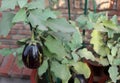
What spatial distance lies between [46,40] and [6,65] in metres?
1.18

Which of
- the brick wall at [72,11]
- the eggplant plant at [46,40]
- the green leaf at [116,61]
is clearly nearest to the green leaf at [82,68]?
the eggplant plant at [46,40]

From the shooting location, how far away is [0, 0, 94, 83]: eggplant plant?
1.43m

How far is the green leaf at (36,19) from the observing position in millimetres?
1390

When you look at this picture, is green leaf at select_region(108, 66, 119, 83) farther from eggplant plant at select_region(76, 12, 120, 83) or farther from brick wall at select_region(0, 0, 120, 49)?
brick wall at select_region(0, 0, 120, 49)

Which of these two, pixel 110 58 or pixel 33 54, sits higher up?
pixel 33 54

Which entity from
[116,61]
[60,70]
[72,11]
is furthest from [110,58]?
[72,11]

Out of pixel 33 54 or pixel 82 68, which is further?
pixel 82 68

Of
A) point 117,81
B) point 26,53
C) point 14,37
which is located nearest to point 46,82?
point 117,81

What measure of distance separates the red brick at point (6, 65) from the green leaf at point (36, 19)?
126 centimetres

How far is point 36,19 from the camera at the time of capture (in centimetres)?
141

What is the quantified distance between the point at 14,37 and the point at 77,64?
1.38 m

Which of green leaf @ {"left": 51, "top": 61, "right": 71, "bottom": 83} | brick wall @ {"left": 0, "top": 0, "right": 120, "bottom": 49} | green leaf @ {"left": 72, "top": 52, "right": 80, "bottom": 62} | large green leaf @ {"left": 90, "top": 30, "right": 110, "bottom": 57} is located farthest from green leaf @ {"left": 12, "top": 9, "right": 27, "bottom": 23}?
brick wall @ {"left": 0, "top": 0, "right": 120, "bottom": 49}

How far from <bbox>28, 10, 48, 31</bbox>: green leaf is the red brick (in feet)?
4.13

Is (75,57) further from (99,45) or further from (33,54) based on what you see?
(33,54)
